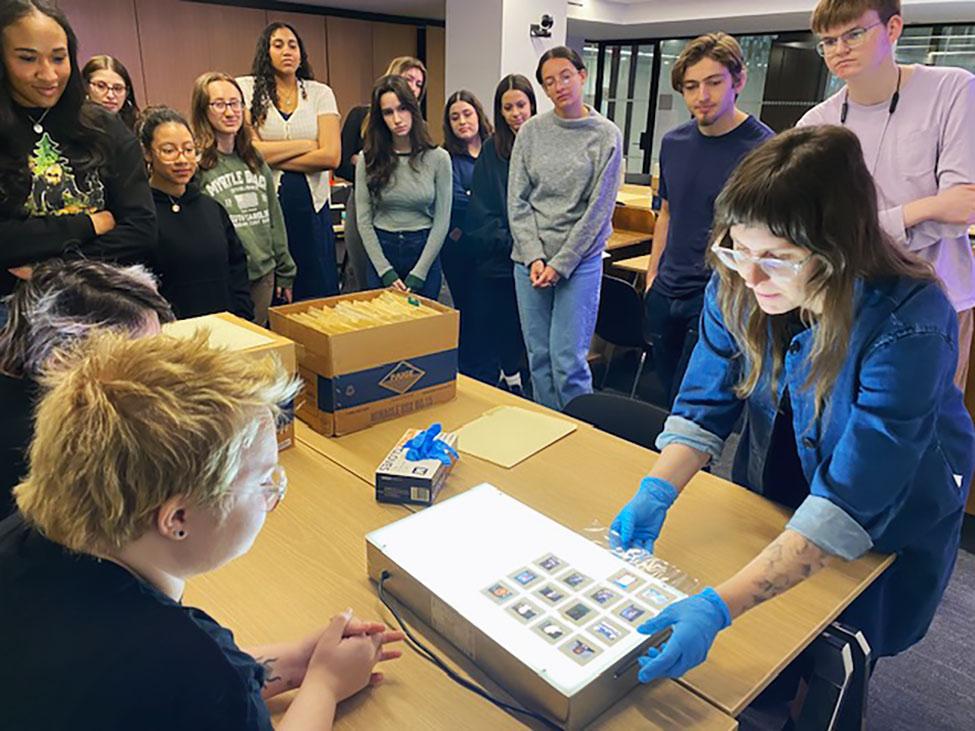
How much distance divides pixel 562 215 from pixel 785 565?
1.82 meters

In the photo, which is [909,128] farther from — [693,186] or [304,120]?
[304,120]

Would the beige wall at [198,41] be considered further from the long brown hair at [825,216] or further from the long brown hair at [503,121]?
the long brown hair at [825,216]

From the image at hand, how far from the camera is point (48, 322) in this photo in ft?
3.83

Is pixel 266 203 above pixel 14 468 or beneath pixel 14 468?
above

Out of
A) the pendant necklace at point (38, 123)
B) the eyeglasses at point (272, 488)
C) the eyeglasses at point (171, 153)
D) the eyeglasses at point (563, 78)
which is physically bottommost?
the eyeglasses at point (272, 488)

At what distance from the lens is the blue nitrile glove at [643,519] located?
1.18 meters

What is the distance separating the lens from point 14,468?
3.68 feet

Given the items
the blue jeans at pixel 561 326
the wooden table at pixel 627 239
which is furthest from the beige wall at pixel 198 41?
the blue jeans at pixel 561 326

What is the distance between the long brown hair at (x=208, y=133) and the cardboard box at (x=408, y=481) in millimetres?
1724

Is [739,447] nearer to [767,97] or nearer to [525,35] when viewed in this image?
[525,35]

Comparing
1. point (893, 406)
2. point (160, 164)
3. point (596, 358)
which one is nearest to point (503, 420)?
point (893, 406)

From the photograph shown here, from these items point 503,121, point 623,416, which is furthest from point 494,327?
point 623,416

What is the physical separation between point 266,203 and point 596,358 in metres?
1.96

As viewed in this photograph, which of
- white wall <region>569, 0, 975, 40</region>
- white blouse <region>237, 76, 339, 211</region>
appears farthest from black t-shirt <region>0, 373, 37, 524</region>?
white wall <region>569, 0, 975, 40</region>
